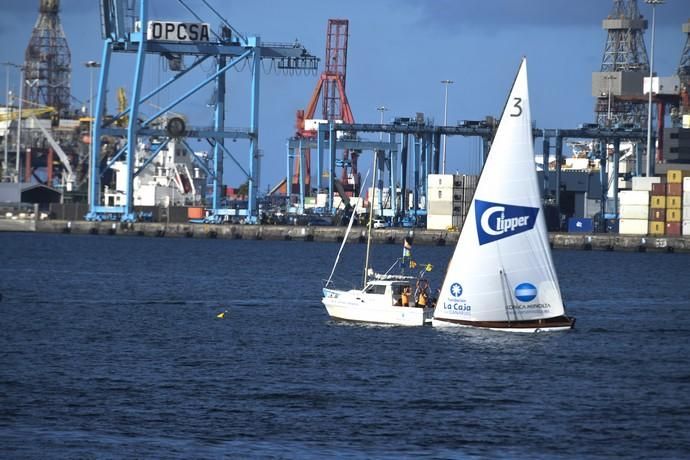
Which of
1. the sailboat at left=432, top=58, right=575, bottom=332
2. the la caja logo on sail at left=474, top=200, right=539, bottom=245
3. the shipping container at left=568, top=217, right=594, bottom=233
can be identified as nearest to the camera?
the sailboat at left=432, top=58, right=575, bottom=332

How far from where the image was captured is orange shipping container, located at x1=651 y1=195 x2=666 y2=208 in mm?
141125

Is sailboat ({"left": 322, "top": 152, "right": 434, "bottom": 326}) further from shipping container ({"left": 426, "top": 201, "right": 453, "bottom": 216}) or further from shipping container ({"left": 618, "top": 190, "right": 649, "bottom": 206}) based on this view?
shipping container ({"left": 426, "top": 201, "right": 453, "bottom": 216})

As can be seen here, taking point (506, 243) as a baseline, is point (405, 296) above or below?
below

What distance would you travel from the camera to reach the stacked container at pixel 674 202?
140 meters

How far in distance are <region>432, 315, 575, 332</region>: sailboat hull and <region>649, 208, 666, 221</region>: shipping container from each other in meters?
93.9

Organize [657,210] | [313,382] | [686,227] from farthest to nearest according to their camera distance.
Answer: [657,210] → [686,227] → [313,382]

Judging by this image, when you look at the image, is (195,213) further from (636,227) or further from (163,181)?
(636,227)

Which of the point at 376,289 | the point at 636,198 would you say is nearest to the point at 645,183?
the point at 636,198

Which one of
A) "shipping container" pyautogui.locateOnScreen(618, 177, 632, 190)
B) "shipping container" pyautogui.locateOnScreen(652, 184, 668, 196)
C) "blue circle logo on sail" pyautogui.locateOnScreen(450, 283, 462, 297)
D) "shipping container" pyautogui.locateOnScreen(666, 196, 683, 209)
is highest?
"shipping container" pyautogui.locateOnScreen(618, 177, 632, 190)

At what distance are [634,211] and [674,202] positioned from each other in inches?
196

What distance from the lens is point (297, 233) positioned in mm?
150625

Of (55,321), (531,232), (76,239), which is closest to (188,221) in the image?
(76,239)

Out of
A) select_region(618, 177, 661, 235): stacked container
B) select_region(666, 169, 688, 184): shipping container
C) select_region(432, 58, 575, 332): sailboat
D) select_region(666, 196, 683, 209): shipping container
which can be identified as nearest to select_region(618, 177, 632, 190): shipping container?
select_region(618, 177, 661, 235): stacked container

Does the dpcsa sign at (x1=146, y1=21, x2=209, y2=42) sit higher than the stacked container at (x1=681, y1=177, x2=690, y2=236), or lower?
higher
